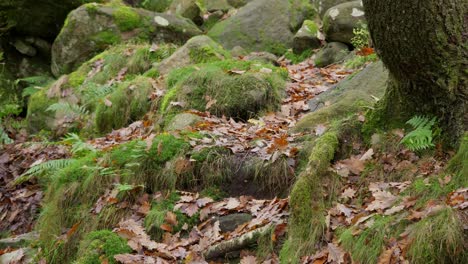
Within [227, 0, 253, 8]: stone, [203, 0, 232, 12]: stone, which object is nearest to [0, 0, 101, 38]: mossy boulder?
[203, 0, 232, 12]: stone

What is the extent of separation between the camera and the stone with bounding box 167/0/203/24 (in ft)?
42.0

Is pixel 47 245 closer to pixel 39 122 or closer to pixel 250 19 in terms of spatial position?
pixel 39 122

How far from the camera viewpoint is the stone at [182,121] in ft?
21.8

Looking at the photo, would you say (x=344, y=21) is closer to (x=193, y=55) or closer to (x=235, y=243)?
(x=193, y=55)

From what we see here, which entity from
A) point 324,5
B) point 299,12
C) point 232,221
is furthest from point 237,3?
point 232,221

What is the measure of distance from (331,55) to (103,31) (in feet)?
15.5

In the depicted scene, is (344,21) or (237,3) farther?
(237,3)

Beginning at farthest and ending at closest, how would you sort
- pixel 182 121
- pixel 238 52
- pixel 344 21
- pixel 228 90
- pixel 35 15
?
pixel 35 15 < pixel 238 52 < pixel 344 21 < pixel 228 90 < pixel 182 121

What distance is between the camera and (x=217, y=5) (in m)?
13.5

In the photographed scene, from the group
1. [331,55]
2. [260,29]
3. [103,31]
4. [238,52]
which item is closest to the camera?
[331,55]

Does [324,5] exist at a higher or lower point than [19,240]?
higher

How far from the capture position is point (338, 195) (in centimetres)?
453

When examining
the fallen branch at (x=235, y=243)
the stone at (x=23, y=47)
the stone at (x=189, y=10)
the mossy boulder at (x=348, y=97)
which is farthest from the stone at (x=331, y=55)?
the stone at (x=23, y=47)

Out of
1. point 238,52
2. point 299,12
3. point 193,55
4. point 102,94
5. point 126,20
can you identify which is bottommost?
point 102,94
